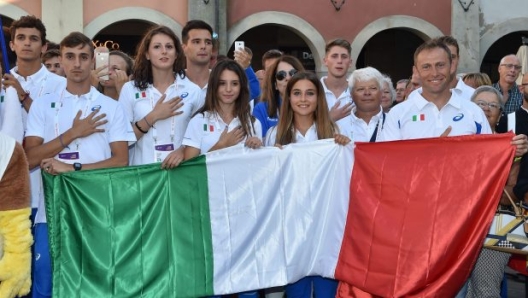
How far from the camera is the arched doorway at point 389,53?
24375 mm

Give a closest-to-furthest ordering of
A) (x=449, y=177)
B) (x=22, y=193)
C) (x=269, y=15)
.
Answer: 1. (x=22, y=193)
2. (x=449, y=177)
3. (x=269, y=15)

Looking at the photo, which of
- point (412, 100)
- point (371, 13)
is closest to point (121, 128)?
point (412, 100)

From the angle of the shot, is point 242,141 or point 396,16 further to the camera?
point 396,16

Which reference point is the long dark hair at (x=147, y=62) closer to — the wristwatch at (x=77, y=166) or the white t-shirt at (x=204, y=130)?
the white t-shirt at (x=204, y=130)

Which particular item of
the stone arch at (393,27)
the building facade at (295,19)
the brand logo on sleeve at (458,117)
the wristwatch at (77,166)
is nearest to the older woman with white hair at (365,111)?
the brand logo on sleeve at (458,117)

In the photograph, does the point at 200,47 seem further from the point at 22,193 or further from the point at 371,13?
the point at 371,13

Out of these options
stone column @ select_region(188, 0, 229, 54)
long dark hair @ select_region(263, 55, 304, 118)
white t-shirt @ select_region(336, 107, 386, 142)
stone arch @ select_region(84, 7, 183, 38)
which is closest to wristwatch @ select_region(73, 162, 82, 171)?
long dark hair @ select_region(263, 55, 304, 118)

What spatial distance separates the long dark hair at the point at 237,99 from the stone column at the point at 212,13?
1182 cm

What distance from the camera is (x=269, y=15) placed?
1917 centimetres

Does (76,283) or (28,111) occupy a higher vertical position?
(28,111)

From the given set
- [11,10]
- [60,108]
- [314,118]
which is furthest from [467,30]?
[60,108]

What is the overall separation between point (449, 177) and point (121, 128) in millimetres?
2457

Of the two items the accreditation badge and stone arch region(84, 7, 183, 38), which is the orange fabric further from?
stone arch region(84, 7, 183, 38)

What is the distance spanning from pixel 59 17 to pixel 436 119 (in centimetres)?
1289
